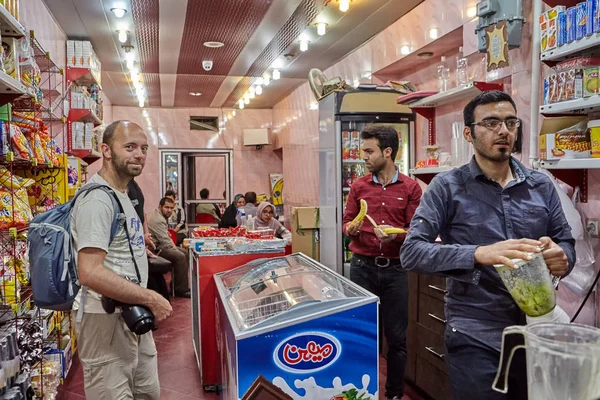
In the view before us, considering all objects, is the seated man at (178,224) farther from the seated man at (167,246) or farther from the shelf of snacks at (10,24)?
the shelf of snacks at (10,24)

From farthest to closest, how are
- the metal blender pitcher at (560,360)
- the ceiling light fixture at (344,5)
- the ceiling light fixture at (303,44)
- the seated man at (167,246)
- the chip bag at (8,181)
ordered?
the seated man at (167,246)
the ceiling light fixture at (303,44)
the ceiling light fixture at (344,5)
the chip bag at (8,181)
the metal blender pitcher at (560,360)

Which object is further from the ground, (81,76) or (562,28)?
(81,76)

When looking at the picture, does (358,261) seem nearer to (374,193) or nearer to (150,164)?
(374,193)

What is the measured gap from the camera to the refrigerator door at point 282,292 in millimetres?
2477

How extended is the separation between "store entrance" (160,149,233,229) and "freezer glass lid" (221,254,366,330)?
28.4 ft

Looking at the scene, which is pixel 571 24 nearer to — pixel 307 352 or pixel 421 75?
pixel 307 352

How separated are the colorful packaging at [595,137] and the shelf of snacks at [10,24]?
2.84m

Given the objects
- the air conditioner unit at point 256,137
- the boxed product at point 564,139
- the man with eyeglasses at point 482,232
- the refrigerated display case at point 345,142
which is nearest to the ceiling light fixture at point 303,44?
the refrigerated display case at point 345,142

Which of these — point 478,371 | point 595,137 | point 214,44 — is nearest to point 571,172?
point 595,137

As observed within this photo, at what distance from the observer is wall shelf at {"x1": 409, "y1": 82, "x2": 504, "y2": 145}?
3664 millimetres

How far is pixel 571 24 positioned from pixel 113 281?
100 inches

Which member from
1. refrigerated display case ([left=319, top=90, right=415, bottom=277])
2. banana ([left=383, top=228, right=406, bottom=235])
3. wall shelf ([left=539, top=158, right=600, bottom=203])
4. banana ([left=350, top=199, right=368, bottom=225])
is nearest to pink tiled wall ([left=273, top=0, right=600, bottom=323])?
wall shelf ([left=539, top=158, right=600, bottom=203])

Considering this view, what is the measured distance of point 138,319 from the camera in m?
2.23

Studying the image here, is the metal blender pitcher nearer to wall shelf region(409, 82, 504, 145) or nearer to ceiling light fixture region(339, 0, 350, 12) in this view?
wall shelf region(409, 82, 504, 145)
